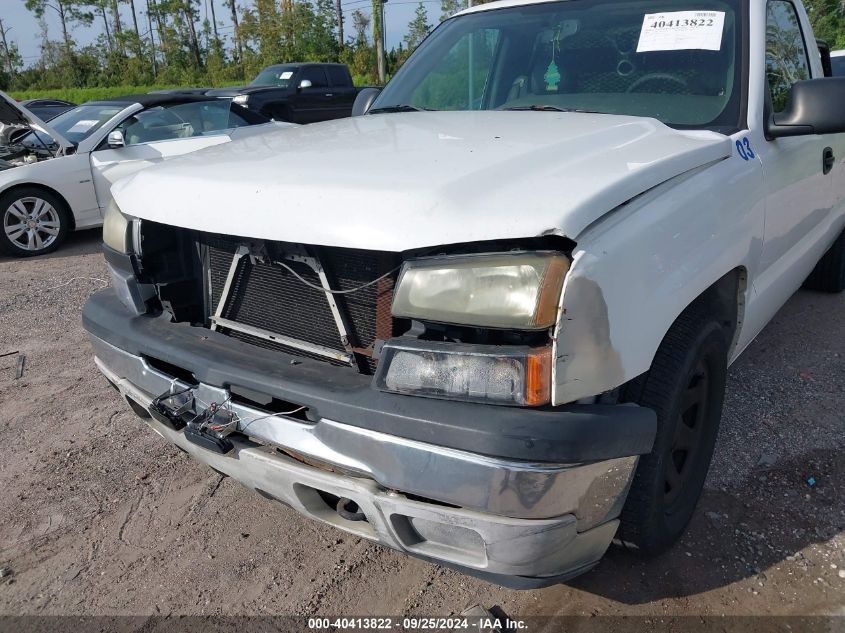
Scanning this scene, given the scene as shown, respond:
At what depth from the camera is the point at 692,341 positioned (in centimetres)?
203

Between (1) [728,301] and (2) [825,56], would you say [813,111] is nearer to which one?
(1) [728,301]

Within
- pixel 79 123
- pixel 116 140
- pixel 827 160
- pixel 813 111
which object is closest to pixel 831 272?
pixel 827 160

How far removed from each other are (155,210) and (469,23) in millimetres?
2069

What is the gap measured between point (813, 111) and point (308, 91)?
14.5 meters

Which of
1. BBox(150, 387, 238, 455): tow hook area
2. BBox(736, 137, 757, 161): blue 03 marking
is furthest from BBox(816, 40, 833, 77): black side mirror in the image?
BBox(150, 387, 238, 455): tow hook area

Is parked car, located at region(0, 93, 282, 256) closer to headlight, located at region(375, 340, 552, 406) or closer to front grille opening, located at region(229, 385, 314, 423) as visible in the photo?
front grille opening, located at region(229, 385, 314, 423)

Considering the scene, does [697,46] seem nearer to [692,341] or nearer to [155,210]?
[692,341]

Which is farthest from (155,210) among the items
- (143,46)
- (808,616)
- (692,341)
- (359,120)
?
(143,46)

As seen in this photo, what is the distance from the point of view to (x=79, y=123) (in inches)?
305

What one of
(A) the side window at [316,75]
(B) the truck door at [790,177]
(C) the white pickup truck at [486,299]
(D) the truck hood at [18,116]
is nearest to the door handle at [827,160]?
(B) the truck door at [790,177]

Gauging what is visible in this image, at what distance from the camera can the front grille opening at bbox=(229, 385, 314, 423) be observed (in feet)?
6.07

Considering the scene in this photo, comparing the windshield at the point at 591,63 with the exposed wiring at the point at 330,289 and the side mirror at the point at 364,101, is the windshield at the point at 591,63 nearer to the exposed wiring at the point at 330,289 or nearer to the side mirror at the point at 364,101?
the side mirror at the point at 364,101

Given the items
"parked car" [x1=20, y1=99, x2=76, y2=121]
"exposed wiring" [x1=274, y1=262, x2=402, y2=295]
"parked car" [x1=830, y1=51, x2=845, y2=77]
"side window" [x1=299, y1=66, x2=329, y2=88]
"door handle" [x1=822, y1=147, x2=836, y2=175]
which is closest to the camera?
"exposed wiring" [x1=274, y1=262, x2=402, y2=295]

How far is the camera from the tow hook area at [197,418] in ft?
6.34
